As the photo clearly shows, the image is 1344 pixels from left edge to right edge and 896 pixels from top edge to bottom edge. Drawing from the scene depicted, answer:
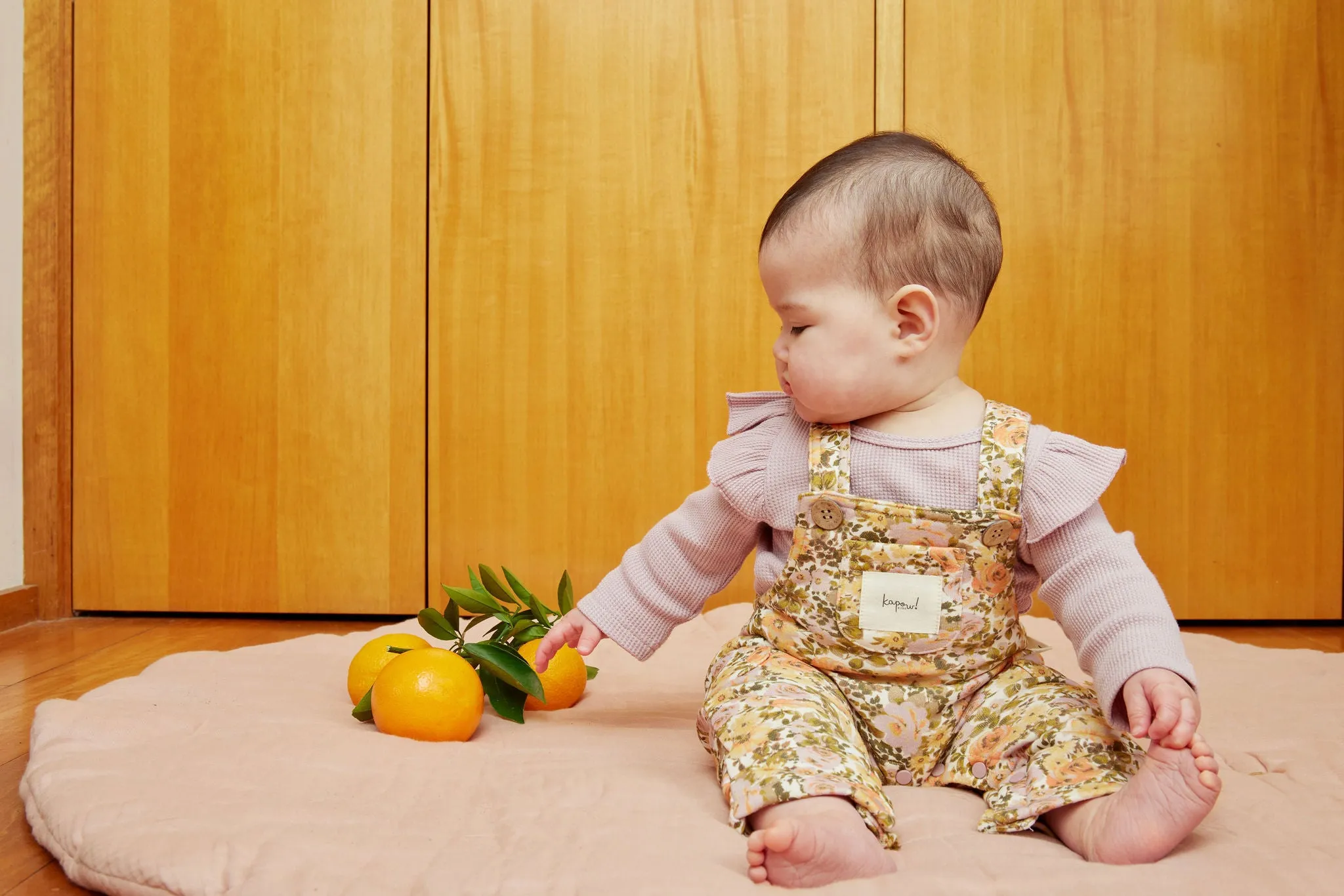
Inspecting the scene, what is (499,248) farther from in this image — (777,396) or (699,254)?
(777,396)

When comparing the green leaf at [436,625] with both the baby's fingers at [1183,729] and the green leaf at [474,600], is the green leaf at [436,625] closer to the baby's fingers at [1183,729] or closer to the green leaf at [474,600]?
the green leaf at [474,600]

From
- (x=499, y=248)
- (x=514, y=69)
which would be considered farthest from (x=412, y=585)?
(x=514, y=69)

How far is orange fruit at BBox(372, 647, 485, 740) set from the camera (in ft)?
2.82

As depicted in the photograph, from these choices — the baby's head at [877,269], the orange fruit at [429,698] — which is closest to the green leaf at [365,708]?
the orange fruit at [429,698]

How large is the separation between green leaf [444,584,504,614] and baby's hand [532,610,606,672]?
0.12m

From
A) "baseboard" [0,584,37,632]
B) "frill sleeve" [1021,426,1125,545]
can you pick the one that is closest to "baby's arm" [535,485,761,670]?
"frill sleeve" [1021,426,1125,545]

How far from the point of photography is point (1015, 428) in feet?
2.62

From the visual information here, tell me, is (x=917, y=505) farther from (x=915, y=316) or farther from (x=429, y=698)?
(x=429, y=698)

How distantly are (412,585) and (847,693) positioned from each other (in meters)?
0.94

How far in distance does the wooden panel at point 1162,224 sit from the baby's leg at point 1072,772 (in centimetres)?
86

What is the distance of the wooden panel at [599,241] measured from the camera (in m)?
1.55

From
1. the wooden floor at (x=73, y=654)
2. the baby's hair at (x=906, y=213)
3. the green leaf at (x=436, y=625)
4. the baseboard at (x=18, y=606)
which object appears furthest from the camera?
the baseboard at (x=18, y=606)

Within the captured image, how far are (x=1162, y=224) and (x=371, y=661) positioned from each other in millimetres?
1273

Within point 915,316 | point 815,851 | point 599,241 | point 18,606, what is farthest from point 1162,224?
point 18,606
